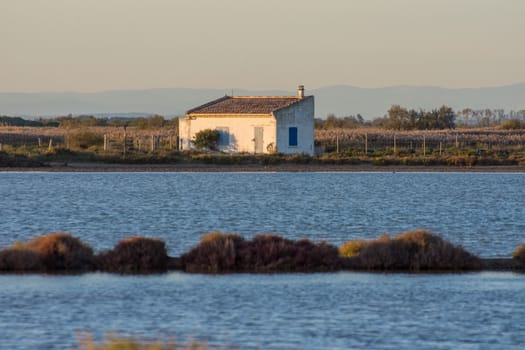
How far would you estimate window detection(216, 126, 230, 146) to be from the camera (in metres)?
62.1

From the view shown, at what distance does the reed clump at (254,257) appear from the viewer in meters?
21.3

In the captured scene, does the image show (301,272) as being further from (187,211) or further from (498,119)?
(498,119)

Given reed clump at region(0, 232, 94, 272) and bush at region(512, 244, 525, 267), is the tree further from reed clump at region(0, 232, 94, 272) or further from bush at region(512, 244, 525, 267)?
bush at region(512, 244, 525, 267)

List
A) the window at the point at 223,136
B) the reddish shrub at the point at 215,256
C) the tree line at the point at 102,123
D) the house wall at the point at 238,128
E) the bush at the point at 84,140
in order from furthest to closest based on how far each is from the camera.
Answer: the tree line at the point at 102,123, the bush at the point at 84,140, the window at the point at 223,136, the house wall at the point at 238,128, the reddish shrub at the point at 215,256

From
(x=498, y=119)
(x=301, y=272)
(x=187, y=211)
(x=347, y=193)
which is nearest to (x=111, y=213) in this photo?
(x=187, y=211)

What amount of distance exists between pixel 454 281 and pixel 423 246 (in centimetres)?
139

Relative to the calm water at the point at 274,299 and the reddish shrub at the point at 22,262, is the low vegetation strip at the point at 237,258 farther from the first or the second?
the calm water at the point at 274,299

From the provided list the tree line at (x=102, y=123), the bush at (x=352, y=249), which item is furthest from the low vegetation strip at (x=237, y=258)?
the tree line at (x=102, y=123)

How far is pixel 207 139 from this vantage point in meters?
62.0

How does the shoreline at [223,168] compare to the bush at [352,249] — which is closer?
the bush at [352,249]

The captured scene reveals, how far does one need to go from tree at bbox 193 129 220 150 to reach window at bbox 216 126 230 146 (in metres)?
0.19

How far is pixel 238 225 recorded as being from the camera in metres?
32.8

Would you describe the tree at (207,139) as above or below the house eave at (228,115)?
below

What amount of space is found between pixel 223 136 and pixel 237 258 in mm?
A: 41279
